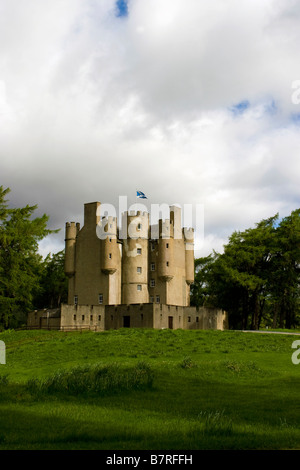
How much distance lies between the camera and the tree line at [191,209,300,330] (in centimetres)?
6769

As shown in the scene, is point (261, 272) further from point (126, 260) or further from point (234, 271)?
point (126, 260)

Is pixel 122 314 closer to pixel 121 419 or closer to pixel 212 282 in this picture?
pixel 212 282

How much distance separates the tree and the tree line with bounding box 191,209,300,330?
25.6 metres

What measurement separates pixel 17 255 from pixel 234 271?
2842 cm

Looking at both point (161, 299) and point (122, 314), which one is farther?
point (161, 299)

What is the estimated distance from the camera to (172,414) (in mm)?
14070

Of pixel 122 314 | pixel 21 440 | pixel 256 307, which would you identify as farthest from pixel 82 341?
pixel 256 307

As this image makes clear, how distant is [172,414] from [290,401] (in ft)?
14.8

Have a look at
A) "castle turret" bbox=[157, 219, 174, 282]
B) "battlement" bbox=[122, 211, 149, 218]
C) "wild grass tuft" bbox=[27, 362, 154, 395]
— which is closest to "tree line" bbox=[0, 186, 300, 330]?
"castle turret" bbox=[157, 219, 174, 282]

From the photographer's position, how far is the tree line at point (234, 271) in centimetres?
5806

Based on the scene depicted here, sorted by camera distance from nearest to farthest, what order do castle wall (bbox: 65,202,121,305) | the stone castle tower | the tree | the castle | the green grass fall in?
the green grass, the tree, the castle, castle wall (bbox: 65,202,121,305), the stone castle tower

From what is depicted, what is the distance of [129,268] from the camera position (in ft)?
232

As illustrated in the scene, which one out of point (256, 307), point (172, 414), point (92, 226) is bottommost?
point (172, 414)

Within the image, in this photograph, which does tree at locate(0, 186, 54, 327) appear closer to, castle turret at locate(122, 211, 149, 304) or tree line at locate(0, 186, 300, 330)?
tree line at locate(0, 186, 300, 330)
